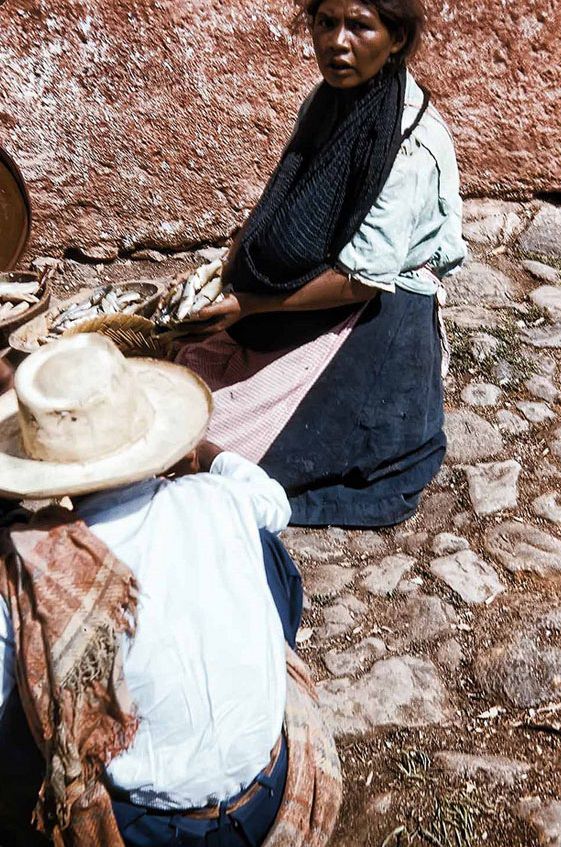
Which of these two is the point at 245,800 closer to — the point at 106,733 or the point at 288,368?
the point at 106,733

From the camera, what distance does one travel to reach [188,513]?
218 centimetres

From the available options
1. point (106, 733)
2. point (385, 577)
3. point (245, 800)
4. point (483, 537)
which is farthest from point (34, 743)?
point (483, 537)

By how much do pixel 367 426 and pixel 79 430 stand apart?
75.9 inches

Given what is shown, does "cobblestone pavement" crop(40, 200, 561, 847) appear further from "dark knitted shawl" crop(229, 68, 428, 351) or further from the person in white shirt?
"dark knitted shawl" crop(229, 68, 428, 351)

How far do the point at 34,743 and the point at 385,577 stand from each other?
171 cm

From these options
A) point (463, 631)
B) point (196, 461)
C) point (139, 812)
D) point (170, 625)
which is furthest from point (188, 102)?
point (139, 812)

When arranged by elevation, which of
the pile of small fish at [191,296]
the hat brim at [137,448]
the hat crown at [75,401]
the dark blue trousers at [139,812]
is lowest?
the dark blue trousers at [139,812]

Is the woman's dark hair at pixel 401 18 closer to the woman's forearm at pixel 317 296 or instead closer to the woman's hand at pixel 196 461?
the woman's forearm at pixel 317 296

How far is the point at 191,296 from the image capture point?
3.84 meters

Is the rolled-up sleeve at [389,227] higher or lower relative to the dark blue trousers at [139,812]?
higher

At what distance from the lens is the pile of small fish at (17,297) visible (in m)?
4.53

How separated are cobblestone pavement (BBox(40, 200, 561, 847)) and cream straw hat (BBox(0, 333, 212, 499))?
1.31 meters

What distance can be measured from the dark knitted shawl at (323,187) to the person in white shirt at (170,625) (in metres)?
1.40

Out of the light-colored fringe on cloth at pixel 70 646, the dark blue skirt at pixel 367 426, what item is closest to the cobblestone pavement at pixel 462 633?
the dark blue skirt at pixel 367 426
